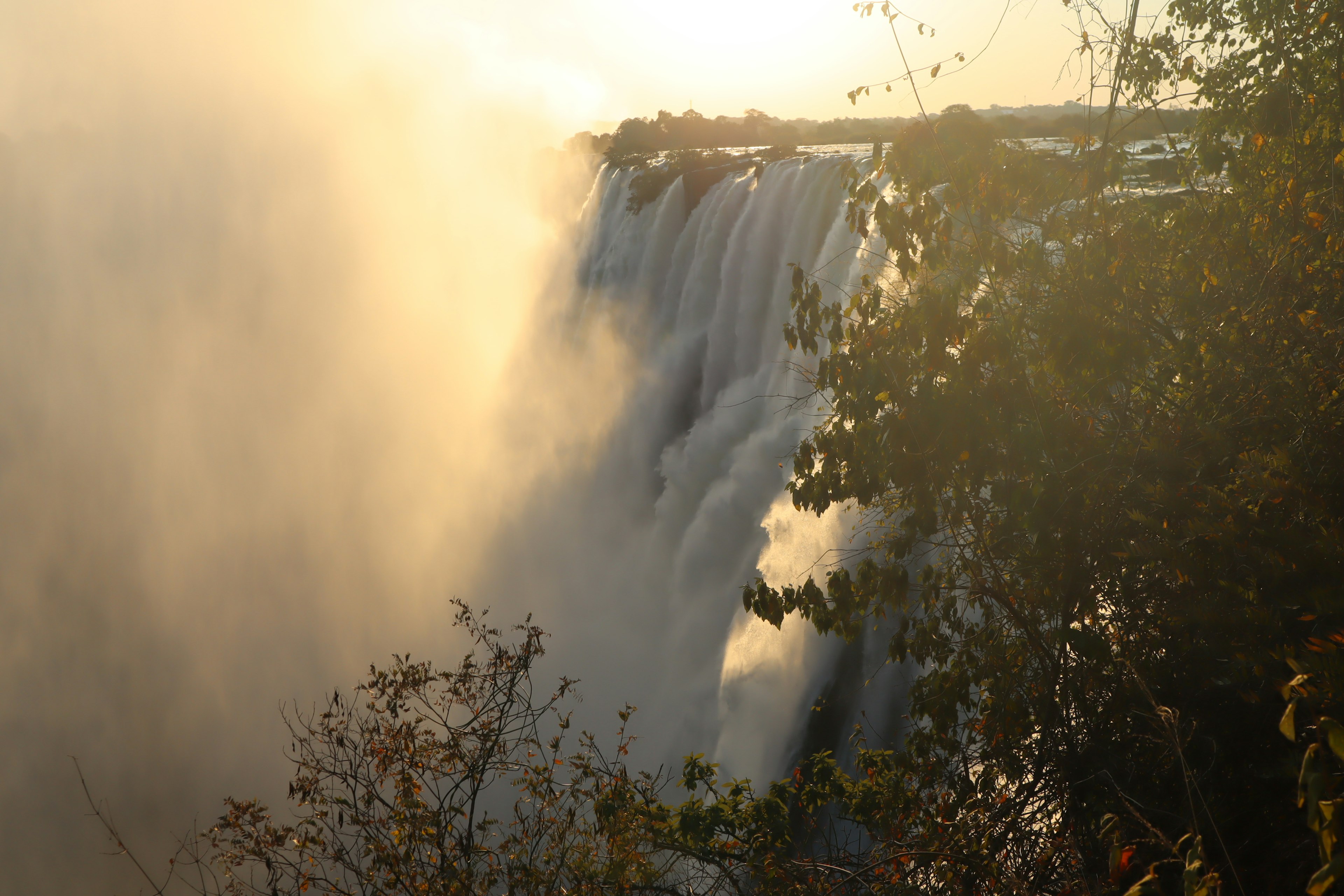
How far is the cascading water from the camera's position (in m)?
9.78

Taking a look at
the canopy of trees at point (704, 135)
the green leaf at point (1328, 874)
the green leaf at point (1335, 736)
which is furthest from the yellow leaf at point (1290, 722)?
the canopy of trees at point (704, 135)

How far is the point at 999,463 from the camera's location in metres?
3.65

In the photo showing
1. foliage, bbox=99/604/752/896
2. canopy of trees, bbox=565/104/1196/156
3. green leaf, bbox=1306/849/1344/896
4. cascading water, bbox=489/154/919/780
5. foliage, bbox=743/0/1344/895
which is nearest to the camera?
green leaf, bbox=1306/849/1344/896

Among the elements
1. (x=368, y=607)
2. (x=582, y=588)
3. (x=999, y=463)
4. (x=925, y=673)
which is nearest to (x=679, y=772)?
(x=925, y=673)

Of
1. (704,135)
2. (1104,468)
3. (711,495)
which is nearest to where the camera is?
(1104,468)

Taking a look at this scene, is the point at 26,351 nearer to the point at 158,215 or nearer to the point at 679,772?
the point at 158,215

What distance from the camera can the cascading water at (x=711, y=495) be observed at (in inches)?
385

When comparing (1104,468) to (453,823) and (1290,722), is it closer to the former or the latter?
(1290,722)

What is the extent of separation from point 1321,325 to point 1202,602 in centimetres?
138

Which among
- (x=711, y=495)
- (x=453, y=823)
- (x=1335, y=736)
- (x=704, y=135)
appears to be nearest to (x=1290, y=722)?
(x=1335, y=736)

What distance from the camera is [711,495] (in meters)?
14.0

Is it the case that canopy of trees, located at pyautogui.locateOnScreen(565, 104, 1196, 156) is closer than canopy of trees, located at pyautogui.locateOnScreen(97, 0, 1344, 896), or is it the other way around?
canopy of trees, located at pyautogui.locateOnScreen(97, 0, 1344, 896)

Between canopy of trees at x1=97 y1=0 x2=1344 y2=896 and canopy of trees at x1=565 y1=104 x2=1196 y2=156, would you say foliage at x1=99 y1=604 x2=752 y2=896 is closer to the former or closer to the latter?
canopy of trees at x1=97 y1=0 x2=1344 y2=896

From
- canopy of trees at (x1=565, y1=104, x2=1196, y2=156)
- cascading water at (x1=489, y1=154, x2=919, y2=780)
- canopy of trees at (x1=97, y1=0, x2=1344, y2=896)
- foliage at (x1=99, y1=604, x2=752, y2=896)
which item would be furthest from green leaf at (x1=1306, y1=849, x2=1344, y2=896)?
canopy of trees at (x1=565, y1=104, x2=1196, y2=156)
